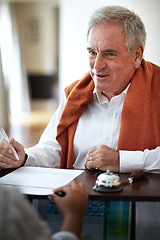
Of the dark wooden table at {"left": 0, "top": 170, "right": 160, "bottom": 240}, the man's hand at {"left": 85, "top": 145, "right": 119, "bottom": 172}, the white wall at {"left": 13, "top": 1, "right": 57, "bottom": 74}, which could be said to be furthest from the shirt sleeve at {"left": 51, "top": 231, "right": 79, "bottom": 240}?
the white wall at {"left": 13, "top": 1, "right": 57, "bottom": 74}

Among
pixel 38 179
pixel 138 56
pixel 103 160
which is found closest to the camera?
pixel 38 179

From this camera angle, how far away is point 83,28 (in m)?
6.45

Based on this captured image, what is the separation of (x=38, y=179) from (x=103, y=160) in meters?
0.32

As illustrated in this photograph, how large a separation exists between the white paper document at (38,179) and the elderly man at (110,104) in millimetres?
125

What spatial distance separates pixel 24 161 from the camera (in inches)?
74.5

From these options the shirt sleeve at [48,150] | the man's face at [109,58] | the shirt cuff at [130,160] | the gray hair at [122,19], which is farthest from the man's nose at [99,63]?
the shirt cuff at [130,160]

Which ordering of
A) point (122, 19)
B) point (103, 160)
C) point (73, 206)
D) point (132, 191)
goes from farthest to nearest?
point (122, 19) < point (103, 160) < point (132, 191) < point (73, 206)

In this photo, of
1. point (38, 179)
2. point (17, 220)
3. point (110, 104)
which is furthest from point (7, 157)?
point (17, 220)

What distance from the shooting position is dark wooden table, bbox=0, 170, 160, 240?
1.35 m

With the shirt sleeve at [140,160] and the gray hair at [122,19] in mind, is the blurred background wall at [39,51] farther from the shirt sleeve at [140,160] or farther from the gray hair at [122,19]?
the shirt sleeve at [140,160]

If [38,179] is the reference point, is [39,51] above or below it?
below

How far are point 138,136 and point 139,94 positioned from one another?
21cm

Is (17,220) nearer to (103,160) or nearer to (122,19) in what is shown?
(103,160)

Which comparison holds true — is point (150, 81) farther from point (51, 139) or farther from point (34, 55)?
point (34, 55)
